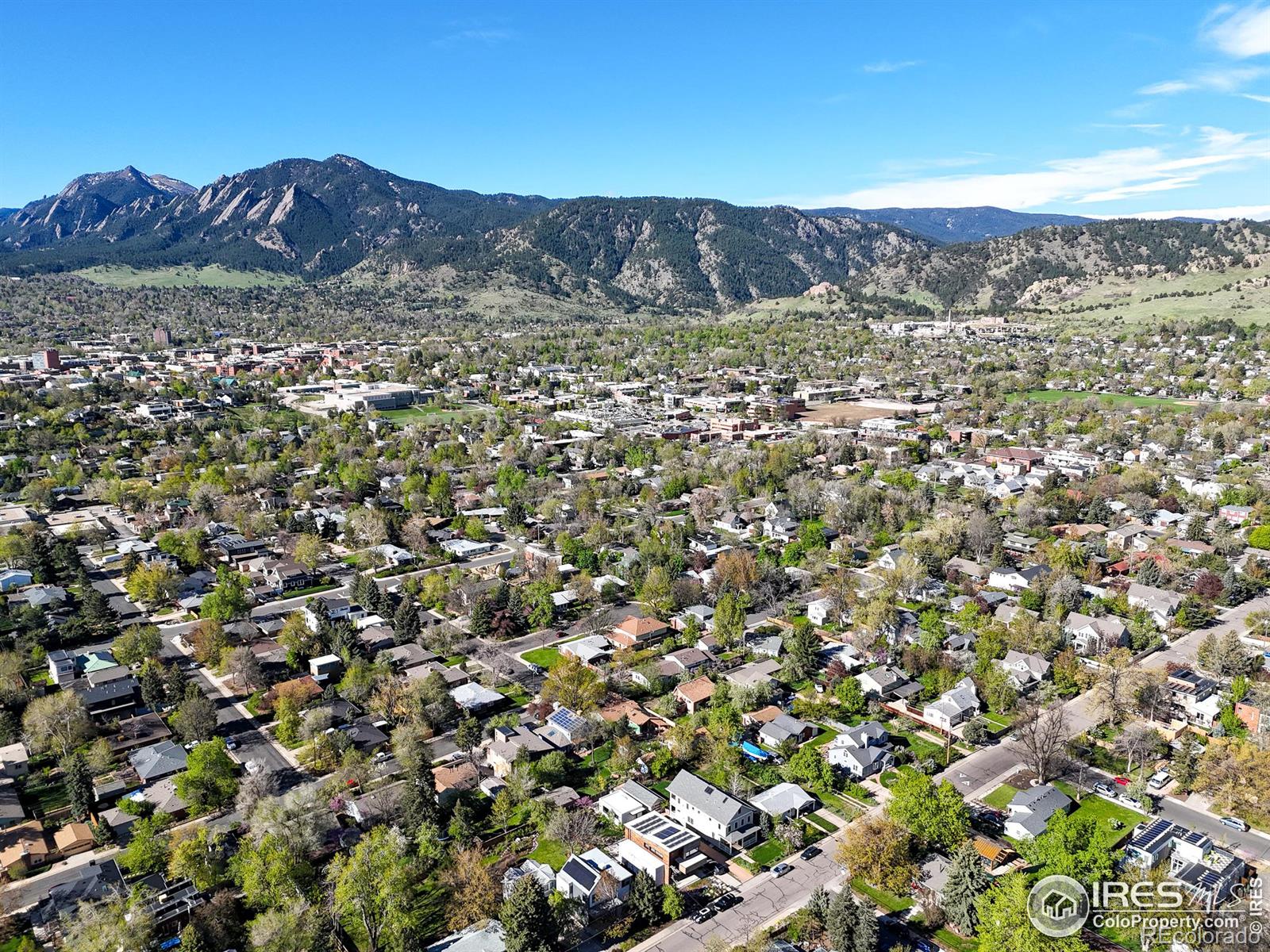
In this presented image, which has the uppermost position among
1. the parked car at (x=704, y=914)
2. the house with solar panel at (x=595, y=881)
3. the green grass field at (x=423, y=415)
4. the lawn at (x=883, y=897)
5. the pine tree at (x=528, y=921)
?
the green grass field at (x=423, y=415)

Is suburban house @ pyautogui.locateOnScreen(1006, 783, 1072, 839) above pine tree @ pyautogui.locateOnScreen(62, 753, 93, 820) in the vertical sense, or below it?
below

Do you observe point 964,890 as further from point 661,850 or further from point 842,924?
point 661,850

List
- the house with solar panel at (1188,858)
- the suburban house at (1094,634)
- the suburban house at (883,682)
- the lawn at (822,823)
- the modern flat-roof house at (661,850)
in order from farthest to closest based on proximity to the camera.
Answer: the suburban house at (1094,634) → the suburban house at (883,682) → the lawn at (822,823) → the modern flat-roof house at (661,850) → the house with solar panel at (1188,858)

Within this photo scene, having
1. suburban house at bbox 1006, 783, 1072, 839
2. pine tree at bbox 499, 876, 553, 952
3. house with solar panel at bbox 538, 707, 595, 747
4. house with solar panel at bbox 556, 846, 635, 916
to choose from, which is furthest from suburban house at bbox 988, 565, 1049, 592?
pine tree at bbox 499, 876, 553, 952

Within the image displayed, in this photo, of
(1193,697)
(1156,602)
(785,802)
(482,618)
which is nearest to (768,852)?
(785,802)

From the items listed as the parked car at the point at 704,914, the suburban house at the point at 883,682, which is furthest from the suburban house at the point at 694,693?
the parked car at the point at 704,914

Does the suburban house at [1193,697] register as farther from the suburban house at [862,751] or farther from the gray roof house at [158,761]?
the gray roof house at [158,761]

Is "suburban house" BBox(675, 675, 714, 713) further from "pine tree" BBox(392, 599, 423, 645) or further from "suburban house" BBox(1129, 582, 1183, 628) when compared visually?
"suburban house" BBox(1129, 582, 1183, 628)
